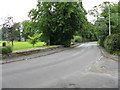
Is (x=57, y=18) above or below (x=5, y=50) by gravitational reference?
above

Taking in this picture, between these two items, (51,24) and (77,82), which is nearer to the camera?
(77,82)

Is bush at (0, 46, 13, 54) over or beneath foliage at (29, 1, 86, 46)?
beneath

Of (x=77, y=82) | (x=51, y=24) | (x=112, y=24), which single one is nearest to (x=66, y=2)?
(x=51, y=24)

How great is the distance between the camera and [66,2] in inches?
856

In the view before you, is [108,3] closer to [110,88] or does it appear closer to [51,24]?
[51,24]

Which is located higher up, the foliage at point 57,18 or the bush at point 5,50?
the foliage at point 57,18

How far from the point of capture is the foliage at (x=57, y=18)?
21922 millimetres

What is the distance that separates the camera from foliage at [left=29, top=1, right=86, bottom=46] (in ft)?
71.9

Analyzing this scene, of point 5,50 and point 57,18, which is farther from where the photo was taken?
point 57,18

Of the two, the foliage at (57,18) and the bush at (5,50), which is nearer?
the bush at (5,50)

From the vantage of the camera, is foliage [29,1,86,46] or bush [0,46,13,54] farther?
foliage [29,1,86,46]

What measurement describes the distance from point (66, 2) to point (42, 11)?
192 inches

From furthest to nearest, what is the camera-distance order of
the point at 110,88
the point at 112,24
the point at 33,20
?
the point at 33,20
the point at 112,24
the point at 110,88

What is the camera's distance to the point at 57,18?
22.8m
